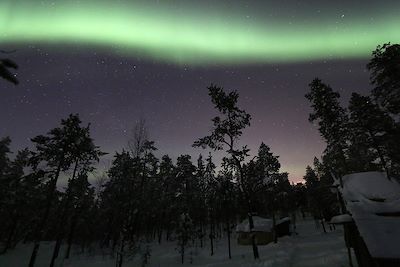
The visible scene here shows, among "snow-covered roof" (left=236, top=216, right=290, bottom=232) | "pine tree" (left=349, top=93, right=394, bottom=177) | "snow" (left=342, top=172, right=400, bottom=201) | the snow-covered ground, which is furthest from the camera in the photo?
"snow-covered roof" (left=236, top=216, right=290, bottom=232)

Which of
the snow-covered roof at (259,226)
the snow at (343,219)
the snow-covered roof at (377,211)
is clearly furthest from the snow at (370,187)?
the snow-covered roof at (259,226)

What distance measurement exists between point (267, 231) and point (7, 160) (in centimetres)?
4588

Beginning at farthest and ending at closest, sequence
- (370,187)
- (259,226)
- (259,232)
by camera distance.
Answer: (259,226) < (259,232) < (370,187)

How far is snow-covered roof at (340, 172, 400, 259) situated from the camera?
44.5ft

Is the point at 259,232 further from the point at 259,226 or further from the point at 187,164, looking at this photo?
the point at 187,164

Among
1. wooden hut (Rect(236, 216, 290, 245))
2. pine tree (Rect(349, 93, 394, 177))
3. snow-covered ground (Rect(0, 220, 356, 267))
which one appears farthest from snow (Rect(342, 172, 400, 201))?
wooden hut (Rect(236, 216, 290, 245))

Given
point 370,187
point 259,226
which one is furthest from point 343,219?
point 259,226

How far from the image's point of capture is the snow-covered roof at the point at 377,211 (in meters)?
13.6

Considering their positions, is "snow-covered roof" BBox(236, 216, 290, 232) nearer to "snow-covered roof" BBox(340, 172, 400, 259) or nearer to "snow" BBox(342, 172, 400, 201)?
"snow" BBox(342, 172, 400, 201)

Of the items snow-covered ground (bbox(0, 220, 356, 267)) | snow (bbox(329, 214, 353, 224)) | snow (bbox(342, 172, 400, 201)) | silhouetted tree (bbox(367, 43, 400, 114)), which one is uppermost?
silhouetted tree (bbox(367, 43, 400, 114))

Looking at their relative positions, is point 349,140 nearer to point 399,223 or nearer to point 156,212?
point 399,223

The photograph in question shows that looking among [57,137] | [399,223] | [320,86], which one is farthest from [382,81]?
[57,137]

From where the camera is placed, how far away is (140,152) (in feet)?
→ 87.1

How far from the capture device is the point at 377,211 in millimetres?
14555
